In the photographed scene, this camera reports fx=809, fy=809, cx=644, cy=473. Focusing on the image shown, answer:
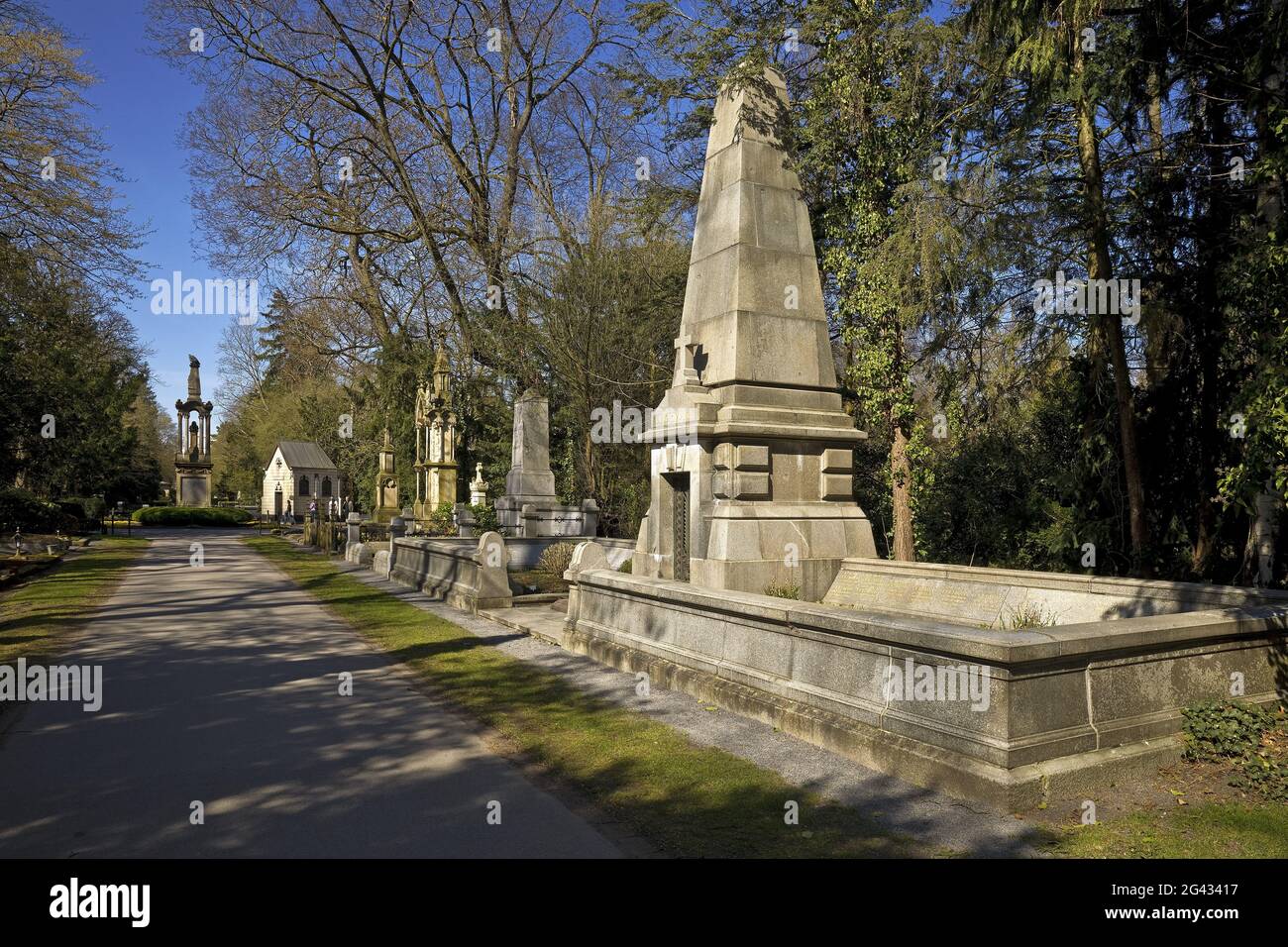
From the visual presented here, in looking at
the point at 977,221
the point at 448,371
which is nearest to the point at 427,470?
the point at 448,371

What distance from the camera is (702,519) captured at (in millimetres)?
9312

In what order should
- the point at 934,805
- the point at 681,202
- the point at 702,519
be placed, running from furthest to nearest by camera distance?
the point at 681,202 → the point at 702,519 → the point at 934,805

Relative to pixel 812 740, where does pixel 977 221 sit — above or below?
above

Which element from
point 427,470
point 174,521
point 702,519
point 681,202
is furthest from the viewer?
point 174,521

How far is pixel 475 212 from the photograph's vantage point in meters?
28.2

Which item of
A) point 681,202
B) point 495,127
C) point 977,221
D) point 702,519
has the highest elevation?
point 495,127

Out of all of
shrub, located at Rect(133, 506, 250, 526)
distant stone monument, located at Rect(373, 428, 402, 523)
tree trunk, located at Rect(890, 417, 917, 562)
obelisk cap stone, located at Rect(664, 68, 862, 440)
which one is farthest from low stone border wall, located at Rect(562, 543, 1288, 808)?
shrub, located at Rect(133, 506, 250, 526)

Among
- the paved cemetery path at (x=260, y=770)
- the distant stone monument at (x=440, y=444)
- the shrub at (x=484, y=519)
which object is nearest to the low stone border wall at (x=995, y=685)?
the paved cemetery path at (x=260, y=770)

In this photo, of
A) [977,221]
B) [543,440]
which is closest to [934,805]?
[977,221]

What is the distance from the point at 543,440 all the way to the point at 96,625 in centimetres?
1315

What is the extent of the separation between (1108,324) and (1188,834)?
8.22m

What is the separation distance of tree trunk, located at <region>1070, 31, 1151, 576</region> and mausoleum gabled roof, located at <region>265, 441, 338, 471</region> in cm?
6471
